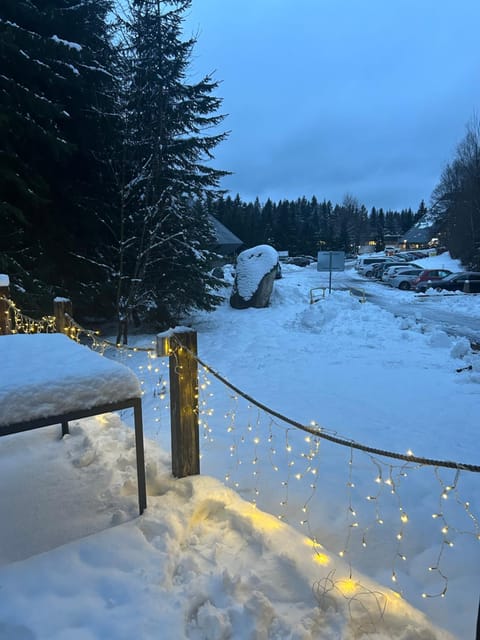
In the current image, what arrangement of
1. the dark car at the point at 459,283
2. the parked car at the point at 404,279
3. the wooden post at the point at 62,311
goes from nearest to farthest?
the wooden post at the point at 62,311
the dark car at the point at 459,283
the parked car at the point at 404,279

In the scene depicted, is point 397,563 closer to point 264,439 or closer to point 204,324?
point 264,439

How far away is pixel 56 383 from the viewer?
2273 mm

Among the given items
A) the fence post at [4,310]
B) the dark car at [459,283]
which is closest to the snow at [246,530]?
the fence post at [4,310]

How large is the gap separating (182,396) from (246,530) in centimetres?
108

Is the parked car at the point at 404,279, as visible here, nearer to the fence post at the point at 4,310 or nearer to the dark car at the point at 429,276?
the dark car at the point at 429,276

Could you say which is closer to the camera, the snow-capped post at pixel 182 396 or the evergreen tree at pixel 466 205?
the snow-capped post at pixel 182 396

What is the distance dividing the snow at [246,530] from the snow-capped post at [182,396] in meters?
0.18

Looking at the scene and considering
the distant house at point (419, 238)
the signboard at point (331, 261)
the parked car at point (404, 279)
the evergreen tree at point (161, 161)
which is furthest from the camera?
the distant house at point (419, 238)

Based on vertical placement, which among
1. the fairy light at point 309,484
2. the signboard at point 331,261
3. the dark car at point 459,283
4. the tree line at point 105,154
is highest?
the tree line at point 105,154

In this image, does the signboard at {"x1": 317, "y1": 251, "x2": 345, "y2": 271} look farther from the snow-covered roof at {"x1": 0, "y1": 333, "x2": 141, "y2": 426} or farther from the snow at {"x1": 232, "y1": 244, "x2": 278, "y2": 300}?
the snow-covered roof at {"x1": 0, "y1": 333, "x2": 141, "y2": 426}

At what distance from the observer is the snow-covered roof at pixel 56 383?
2148mm

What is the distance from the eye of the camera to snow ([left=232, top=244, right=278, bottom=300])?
15.7 metres

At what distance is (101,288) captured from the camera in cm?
984

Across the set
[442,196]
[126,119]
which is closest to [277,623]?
[126,119]
